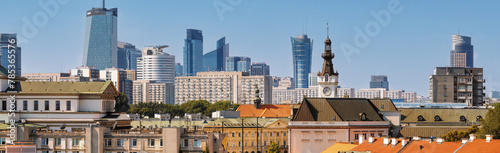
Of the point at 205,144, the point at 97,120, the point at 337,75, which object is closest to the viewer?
the point at 205,144

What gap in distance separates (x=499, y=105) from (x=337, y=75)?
5042 cm

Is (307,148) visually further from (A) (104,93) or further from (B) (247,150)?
(B) (247,150)

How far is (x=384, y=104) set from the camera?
445 feet

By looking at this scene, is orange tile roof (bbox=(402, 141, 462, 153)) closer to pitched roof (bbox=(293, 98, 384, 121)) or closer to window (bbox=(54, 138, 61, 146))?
window (bbox=(54, 138, 61, 146))

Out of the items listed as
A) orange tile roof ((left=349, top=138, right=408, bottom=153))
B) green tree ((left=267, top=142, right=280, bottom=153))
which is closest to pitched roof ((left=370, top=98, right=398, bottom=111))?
green tree ((left=267, top=142, right=280, bottom=153))

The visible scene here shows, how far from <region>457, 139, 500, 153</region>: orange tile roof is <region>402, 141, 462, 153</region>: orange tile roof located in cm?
138

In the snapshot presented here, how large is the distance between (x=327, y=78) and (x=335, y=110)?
3396 centimetres

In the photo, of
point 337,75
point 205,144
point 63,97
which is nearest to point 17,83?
point 63,97

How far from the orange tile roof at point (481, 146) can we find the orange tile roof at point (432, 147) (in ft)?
4.53

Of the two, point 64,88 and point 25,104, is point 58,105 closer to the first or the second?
point 64,88

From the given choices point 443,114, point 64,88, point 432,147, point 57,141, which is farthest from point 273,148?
point 432,147

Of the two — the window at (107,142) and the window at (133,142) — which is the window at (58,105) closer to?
the window at (107,142)

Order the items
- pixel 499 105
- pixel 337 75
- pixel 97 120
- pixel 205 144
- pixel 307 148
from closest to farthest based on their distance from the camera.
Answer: pixel 205 144 → pixel 97 120 → pixel 499 105 → pixel 307 148 → pixel 337 75

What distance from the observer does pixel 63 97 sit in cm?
10388
